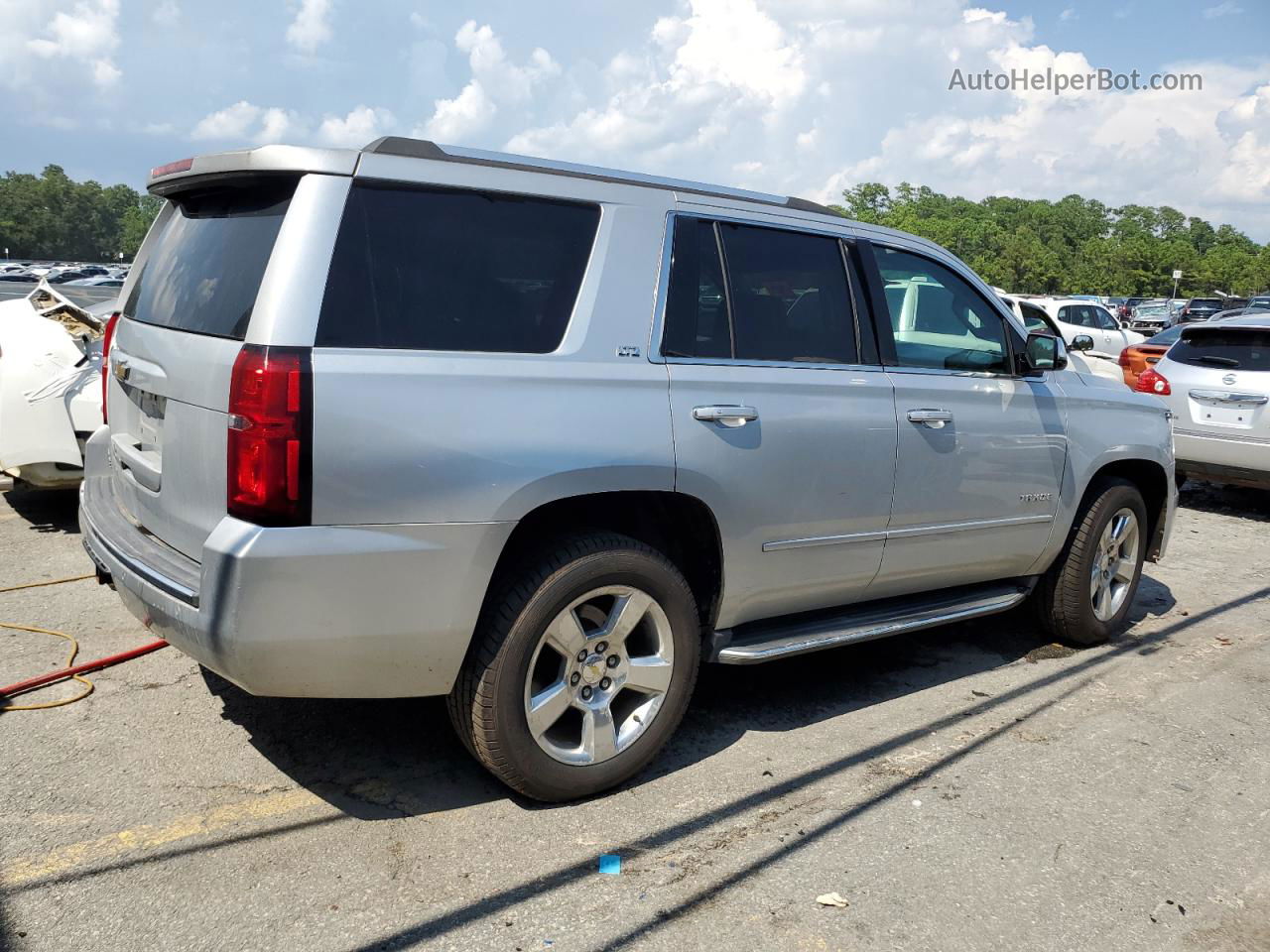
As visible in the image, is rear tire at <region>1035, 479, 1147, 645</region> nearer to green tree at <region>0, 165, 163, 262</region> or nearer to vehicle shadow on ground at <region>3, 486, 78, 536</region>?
vehicle shadow on ground at <region>3, 486, 78, 536</region>

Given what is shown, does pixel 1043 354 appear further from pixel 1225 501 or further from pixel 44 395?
pixel 1225 501

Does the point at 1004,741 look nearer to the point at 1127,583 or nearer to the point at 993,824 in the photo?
the point at 993,824

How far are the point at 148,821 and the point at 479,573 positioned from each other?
4.16ft

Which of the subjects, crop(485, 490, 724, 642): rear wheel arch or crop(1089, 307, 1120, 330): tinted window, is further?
crop(1089, 307, 1120, 330): tinted window

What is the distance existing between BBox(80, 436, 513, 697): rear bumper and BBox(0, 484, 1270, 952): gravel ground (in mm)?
541

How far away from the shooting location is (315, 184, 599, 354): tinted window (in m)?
2.90

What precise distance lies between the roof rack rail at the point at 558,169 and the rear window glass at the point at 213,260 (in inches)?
13.5

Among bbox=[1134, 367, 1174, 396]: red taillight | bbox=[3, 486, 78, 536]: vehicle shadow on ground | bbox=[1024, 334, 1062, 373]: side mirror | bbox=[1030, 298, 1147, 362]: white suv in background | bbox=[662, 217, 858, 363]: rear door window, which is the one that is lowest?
bbox=[3, 486, 78, 536]: vehicle shadow on ground

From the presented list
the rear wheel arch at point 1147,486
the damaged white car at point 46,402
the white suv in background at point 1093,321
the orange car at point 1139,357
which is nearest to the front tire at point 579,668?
the rear wheel arch at point 1147,486

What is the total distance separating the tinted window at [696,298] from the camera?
353 cm

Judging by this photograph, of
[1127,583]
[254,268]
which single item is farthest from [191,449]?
[1127,583]

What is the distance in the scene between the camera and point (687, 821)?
3.34 meters

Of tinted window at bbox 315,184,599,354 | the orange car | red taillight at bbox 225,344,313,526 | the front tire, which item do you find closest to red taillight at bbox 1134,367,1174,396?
the orange car

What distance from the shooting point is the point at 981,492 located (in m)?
4.45
